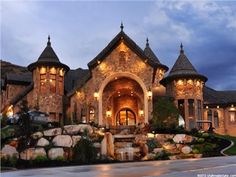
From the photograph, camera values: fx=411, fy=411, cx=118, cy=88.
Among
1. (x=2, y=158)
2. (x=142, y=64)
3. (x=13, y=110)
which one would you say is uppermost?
(x=142, y=64)

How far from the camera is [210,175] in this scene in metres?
12.0

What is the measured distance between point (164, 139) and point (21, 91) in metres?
20.0

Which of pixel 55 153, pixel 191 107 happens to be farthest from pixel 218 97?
pixel 55 153

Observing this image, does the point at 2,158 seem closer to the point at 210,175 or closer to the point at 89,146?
the point at 89,146

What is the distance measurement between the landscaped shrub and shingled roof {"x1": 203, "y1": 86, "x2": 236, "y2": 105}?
21990 millimetres

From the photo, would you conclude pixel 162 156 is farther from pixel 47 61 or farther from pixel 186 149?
pixel 47 61

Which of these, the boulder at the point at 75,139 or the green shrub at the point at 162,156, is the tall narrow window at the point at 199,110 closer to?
the green shrub at the point at 162,156

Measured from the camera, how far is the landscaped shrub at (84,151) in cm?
2543

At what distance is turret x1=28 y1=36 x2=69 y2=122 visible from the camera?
1544 inches

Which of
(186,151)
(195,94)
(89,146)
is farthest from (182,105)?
(89,146)

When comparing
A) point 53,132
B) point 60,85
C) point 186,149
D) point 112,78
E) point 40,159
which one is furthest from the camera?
point 60,85

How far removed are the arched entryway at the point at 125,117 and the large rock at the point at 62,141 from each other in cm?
1898

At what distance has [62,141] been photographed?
2789cm

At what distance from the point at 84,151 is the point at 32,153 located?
11.2 feet
